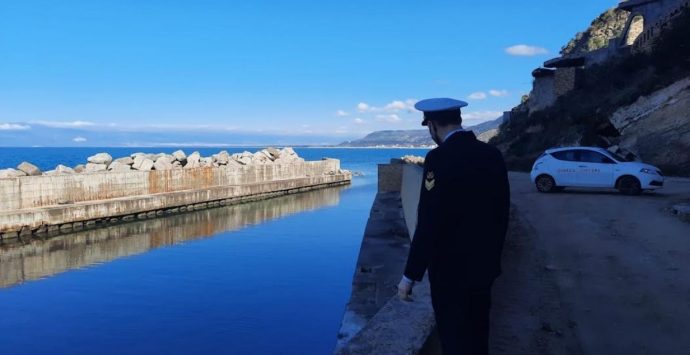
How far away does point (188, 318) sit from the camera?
1060 cm

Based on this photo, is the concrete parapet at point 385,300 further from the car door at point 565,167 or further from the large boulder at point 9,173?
the large boulder at point 9,173

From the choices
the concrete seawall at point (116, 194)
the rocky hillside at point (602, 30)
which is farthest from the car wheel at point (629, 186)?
the rocky hillside at point (602, 30)

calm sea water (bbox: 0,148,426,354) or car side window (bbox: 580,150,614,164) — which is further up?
car side window (bbox: 580,150,614,164)

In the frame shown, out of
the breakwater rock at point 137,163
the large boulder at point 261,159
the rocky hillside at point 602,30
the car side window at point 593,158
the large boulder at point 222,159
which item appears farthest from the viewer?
the rocky hillside at point 602,30

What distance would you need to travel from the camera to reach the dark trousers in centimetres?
300

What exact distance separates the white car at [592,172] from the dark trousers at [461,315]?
49.4ft

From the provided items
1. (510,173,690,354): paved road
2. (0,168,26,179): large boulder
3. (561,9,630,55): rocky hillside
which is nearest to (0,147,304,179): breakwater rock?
(0,168,26,179): large boulder

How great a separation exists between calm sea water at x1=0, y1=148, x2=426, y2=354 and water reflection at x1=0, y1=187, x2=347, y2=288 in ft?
0.15

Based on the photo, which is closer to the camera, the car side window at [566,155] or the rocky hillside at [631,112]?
the car side window at [566,155]

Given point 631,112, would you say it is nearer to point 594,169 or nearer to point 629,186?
point 594,169

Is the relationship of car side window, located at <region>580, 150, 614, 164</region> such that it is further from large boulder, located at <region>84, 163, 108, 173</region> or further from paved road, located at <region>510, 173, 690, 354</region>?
large boulder, located at <region>84, 163, 108, 173</region>

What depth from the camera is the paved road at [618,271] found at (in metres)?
5.42

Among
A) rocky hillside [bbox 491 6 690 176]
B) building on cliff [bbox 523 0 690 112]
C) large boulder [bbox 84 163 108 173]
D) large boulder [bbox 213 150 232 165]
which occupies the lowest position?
large boulder [bbox 84 163 108 173]

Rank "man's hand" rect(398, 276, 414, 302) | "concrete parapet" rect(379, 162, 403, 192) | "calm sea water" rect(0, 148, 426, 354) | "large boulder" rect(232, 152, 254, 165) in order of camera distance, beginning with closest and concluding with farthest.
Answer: "man's hand" rect(398, 276, 414, 302), "calm sea water" rect(0, 148, 426, 354), "concrete parapet" rect(379, 162, 403, 192), "large boulder" rect(232, 152, 254, 165)
